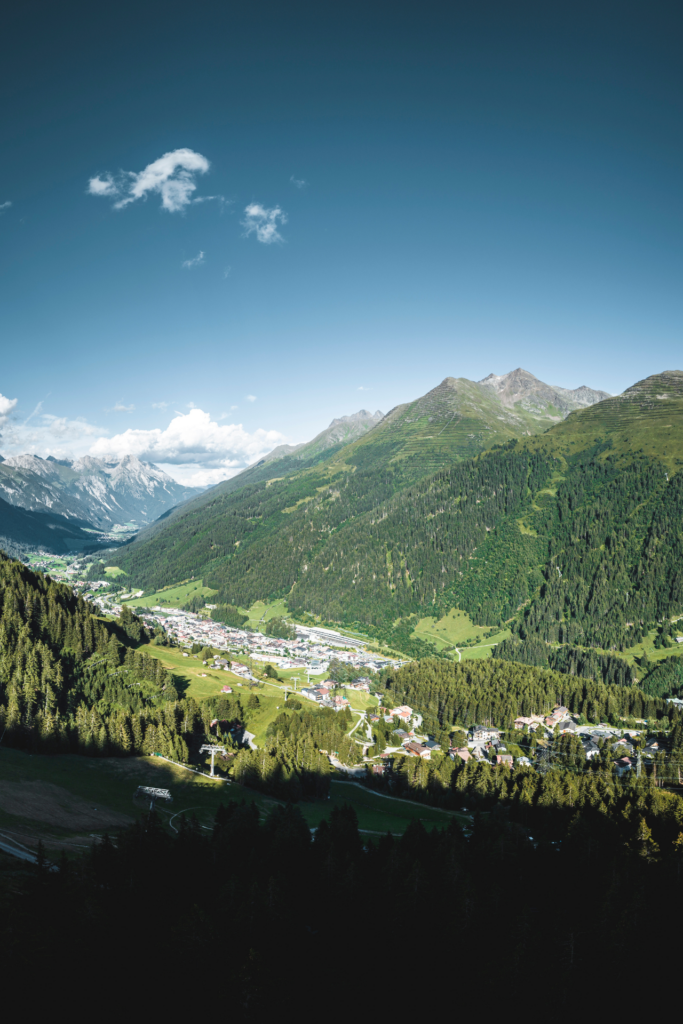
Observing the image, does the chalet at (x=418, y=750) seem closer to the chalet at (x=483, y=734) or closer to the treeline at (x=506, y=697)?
the treeline at (x=506, y=697)

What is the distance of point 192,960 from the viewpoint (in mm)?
28156

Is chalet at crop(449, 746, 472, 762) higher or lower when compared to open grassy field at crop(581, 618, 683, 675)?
lower

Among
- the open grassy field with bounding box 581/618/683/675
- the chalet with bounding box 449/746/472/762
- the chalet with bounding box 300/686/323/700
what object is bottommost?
the chalet with bounding box 449/746/472/762

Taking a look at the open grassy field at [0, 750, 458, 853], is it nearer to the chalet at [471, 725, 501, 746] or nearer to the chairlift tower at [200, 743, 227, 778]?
the chairlift tower at [200, 743, 227, 778]

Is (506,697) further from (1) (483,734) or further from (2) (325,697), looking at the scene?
(2) (325,697)

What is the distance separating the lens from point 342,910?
1560 inches

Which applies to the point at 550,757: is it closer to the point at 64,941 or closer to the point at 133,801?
the point at 133,801

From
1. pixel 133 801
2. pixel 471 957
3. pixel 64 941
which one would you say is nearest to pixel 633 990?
pixel 471 957

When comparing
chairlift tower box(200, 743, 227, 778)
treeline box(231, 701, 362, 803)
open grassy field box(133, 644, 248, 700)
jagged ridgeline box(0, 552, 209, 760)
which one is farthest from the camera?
open grassy field box(133, 644, 248, 700)

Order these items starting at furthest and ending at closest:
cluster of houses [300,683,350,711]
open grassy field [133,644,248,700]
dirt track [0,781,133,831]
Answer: cluster of houses [300,683,350,711] → open grassy field [133,644,248,700] → dirt track [0,781,133,831]

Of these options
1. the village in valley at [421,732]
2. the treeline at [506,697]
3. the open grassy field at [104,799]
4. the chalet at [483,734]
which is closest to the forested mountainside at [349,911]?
the open grassy field at [104,799]

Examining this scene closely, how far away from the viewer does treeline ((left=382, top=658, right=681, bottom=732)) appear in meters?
123

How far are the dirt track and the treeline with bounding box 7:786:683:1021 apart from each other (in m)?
10.0

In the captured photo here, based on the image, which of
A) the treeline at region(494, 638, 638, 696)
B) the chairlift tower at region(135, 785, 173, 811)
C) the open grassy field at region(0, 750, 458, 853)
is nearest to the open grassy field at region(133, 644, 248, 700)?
the open grassy field at region(0, 750, 458, 853)
